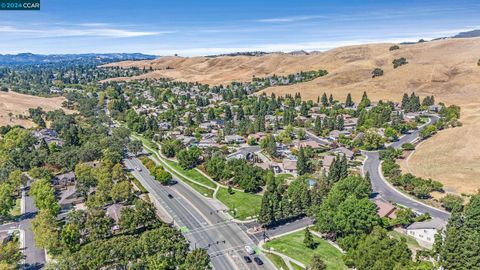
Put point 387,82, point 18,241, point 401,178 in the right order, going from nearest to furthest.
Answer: point 18,241
point 401,178
point 387,82

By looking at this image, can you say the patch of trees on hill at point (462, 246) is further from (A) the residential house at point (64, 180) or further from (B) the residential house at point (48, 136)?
(B) the residential house at point (48, 136)

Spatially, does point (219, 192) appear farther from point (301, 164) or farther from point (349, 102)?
point (349, 102)

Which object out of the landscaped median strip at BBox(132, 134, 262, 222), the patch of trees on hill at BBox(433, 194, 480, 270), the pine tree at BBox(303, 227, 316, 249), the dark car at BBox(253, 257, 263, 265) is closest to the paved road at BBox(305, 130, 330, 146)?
the landscaped median strip at BBox(132, 134, 262, 222)

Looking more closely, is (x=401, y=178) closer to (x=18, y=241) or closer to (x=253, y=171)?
(x=253, y=171)

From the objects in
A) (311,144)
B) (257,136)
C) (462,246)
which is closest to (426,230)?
(462,246)

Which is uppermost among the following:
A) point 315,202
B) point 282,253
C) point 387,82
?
point 387,82

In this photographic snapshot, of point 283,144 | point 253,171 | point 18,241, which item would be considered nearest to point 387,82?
point 283,144

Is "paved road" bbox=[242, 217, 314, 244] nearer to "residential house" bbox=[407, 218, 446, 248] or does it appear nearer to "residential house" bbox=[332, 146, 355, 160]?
"residential house" bbox=[407, 218, 446, 248]
